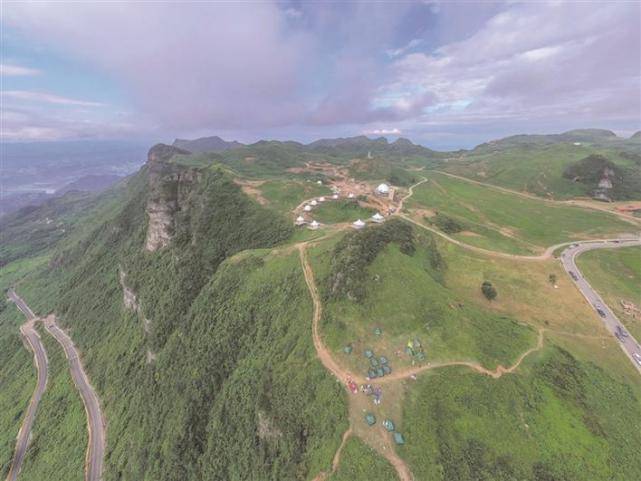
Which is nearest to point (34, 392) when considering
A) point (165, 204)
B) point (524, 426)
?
point (165, 204)

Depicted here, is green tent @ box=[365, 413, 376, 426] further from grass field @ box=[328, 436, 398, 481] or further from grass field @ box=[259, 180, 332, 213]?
grass field @ box=[259, 180, 332, 213]

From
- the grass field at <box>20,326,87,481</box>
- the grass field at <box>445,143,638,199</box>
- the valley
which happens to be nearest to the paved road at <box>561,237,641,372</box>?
the valley

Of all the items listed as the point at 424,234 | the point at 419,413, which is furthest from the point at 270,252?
the point at 419,413

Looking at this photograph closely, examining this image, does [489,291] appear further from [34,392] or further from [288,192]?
[34,392]

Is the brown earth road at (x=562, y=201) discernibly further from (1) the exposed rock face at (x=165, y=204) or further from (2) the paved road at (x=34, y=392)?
(2) the paved road at (x=34, y=392)

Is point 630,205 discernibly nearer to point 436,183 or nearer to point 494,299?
point 436,183

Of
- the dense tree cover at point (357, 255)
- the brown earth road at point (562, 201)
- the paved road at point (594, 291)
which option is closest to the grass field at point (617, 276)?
the paved road at point (594, 291)
